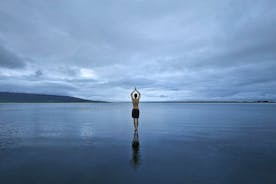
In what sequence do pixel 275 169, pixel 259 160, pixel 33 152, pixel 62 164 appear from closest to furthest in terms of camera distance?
pixel 275 169 → pixel 62 164 → pixel 259 160 → pixel 33 152

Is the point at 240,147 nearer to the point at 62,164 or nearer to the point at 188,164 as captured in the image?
the point at 188,164

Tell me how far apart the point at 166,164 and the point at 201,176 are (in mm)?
1836

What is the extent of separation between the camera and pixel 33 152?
1094 cm

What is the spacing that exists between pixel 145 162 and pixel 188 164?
2.18 meters

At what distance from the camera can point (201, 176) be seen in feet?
24.7

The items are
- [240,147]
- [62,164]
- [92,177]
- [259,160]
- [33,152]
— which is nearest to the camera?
[92,177]

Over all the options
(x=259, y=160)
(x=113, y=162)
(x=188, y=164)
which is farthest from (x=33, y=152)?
(x=259, y=160)

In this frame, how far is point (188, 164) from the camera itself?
891cm

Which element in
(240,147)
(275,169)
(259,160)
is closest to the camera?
(275,169)

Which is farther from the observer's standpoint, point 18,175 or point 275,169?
point 275,169

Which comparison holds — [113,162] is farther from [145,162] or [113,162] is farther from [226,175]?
[226,175]

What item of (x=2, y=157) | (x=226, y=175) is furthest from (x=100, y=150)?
(x=226, y=175)

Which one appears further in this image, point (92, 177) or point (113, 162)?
point (113, 162)

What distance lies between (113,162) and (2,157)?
6.33 m
